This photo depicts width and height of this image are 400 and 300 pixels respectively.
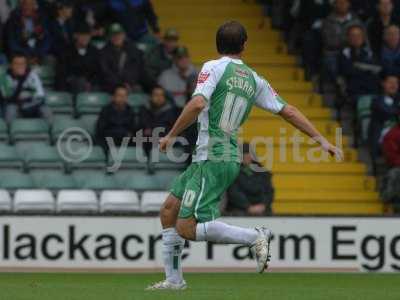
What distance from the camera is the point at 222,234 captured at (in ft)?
35.9

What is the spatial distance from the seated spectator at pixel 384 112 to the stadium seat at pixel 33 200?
15.1 ft

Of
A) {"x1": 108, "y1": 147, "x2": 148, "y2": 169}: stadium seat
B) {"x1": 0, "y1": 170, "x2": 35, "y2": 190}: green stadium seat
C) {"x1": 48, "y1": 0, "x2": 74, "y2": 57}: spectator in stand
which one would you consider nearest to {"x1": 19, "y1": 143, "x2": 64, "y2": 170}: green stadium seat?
{"x1": 0, "y1": 170, "x2": 35, "y2": 190}: green stadium seat

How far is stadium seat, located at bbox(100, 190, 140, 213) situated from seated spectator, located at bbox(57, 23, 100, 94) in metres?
2.16

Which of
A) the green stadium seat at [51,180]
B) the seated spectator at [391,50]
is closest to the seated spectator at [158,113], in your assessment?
the green stadium seat at [51,180]

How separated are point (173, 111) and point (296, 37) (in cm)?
379

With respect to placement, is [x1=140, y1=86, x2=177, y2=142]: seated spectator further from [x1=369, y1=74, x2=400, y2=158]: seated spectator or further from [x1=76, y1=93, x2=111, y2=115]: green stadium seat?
[x1=369, y1=74, x2=400, y2=158]: seated spectator

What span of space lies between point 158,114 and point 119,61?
3.77 ft

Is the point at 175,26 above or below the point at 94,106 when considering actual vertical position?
above

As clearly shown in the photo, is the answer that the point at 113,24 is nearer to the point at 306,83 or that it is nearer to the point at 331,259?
the point at 306,83

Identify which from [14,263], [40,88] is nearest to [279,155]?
[40,88]

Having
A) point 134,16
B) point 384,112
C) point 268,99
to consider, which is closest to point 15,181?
point 134,16

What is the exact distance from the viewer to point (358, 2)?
2191 centimetres

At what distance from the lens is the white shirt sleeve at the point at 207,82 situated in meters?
10.8

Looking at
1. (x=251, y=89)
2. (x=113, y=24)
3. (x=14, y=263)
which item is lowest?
(x=14, y=263)
